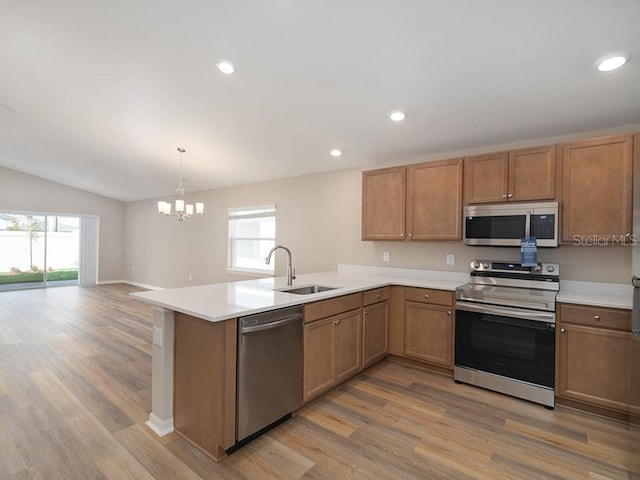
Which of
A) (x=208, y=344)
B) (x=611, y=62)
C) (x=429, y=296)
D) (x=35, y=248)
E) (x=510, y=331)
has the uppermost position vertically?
(x=611, y=62)

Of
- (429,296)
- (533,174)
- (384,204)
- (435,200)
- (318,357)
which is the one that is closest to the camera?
(318,357)

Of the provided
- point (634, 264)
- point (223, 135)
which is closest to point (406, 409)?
point (634, 264)

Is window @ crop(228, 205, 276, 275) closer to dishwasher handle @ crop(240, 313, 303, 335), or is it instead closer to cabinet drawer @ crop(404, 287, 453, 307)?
cabinet drawer @ crop(404, 287, 453, 307)

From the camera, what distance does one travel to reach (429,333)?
10.2ft

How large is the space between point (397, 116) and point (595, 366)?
2.58 m

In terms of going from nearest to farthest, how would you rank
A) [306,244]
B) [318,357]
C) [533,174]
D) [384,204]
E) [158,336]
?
[158,336] → [318,357] → [533,174] → [384,204] → [306,244]

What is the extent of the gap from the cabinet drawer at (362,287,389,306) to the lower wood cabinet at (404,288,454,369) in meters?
0.22

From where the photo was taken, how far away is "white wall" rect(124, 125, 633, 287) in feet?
9.50

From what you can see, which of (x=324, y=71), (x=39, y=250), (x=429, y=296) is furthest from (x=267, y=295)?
(x=39, y=250)

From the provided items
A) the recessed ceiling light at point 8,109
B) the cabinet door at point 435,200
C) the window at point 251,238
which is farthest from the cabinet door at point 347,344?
the recessed ceiling light at point 8,109

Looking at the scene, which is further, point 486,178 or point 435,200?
point 435,200

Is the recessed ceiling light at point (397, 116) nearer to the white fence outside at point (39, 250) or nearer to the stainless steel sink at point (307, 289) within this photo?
the stainless steel sink at point (307, 289)

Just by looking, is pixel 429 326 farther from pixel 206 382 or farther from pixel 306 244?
pixel 306 244

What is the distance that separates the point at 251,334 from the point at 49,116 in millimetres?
4553
